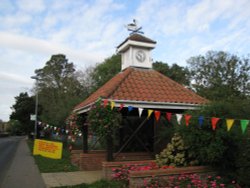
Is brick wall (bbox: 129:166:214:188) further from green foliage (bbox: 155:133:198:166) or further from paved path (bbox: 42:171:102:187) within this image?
paved path (bbox: 42:171:102:187)

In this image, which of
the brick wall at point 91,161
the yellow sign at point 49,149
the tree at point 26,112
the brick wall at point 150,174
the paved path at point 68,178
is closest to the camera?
the brick wall at point 150,174

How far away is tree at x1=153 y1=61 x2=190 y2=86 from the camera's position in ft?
111

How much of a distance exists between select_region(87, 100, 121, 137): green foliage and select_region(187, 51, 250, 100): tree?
18609 millimetres

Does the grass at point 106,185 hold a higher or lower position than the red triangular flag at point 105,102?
lower

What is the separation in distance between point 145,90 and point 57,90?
31001mm

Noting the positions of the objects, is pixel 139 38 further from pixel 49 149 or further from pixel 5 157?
pixel 5 157

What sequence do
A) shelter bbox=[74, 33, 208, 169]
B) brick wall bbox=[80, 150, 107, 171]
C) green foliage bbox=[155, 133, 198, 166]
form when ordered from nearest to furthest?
green foliage bbox=[155, 133, 198, 166] → shelter bbox=[74, 33, 208, 169] → brick wall bbox=[80, 150, 107, 171]

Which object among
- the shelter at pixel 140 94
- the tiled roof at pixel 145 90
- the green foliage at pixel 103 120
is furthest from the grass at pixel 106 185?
the tiled roof at pixel 145 90

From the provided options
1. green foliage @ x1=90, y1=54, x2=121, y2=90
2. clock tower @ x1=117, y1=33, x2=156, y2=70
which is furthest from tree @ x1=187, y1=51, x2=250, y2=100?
clock tower @ x1=117, y1=33, x2=156, y2=70

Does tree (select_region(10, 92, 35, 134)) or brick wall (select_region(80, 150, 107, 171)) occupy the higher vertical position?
tree (select_region(10, 92, 35, 134))

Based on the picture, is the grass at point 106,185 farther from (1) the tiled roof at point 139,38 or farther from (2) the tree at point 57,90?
(2) the tree at point 57,90

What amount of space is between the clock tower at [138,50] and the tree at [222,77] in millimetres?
14661

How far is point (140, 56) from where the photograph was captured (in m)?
13.2

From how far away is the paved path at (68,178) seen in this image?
941 centimetres
